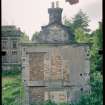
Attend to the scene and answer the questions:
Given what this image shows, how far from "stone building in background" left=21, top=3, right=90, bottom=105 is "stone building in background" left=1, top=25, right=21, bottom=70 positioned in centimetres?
4

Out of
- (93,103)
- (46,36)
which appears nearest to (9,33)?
(46,36)

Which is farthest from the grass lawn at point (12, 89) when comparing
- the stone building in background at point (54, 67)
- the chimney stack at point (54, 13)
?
the chimney stack at point (54, 13)

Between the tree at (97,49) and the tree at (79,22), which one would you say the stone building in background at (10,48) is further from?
the tree at (97,49)

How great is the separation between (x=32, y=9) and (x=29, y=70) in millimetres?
357

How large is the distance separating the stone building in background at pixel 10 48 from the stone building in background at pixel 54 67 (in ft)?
0.13

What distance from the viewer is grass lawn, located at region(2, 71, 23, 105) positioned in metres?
1.32

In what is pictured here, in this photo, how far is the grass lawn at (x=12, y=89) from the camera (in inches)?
51.8

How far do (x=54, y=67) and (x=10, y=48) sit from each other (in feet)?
0.90

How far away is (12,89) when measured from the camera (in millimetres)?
1330

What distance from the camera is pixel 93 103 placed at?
132cm

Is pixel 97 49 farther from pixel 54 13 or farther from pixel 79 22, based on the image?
pixel 54 13

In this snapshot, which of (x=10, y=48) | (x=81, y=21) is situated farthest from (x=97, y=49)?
(x=10, y=48)

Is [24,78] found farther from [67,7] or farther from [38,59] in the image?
[67,7]

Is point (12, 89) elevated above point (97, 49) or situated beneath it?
Result: situated beneath
